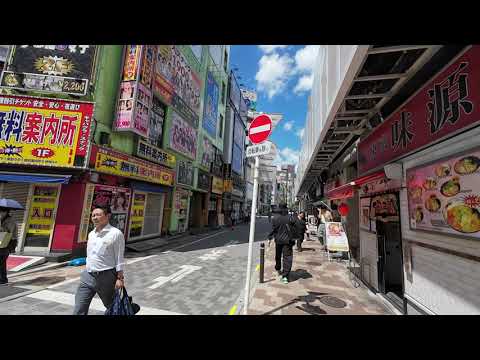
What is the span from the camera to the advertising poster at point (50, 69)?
8.80 meters

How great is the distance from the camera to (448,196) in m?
3.27

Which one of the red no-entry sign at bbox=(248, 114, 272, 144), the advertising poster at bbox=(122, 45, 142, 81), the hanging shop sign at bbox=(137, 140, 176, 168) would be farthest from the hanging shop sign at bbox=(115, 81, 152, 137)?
the red no-entry sign at bbox=(248, 114, 272, 144)

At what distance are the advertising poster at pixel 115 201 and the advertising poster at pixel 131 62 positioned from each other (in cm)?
568

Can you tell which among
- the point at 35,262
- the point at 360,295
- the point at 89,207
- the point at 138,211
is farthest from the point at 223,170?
the point at 360,295

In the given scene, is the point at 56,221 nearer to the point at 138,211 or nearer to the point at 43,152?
the point at 43,152

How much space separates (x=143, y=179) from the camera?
1202 cm

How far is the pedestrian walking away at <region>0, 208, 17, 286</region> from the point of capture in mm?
5617

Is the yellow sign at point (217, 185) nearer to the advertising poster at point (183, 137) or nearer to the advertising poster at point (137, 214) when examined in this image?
the advertising poster at point (183, 137)

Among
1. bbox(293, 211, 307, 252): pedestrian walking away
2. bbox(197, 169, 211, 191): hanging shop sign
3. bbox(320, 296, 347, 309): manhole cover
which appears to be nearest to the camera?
bbox(320, 296, 347, 309): manhole cover

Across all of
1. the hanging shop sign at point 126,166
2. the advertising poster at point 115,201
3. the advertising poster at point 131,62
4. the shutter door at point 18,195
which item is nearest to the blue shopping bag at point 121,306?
the hanging shop sign at point 126,166

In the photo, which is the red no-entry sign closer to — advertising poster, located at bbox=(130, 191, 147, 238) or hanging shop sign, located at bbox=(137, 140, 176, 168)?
hanging shop sign, located at bbox=(137, 140, 176, 168)

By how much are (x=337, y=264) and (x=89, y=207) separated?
10.9 m

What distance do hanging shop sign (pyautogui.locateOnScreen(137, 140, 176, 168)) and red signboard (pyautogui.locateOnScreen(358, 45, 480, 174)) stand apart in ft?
36.9

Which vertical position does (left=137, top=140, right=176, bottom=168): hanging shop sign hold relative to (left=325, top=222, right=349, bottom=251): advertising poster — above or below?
above
